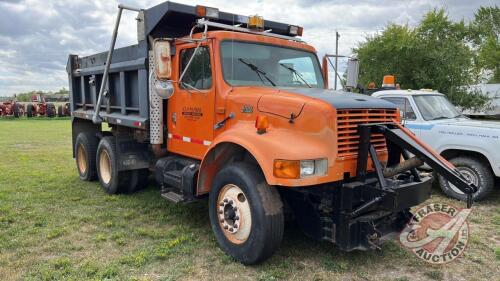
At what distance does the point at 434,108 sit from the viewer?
24.8 feet

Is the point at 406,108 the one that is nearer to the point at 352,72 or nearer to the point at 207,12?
the point at 352,72

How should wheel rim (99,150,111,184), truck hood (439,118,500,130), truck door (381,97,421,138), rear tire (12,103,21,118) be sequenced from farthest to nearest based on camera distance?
rear tire (12,103,21,118) → truck door (381,97,421,138) → wheel rim (99,150,111,184) → truck hood (439,118,500,130)

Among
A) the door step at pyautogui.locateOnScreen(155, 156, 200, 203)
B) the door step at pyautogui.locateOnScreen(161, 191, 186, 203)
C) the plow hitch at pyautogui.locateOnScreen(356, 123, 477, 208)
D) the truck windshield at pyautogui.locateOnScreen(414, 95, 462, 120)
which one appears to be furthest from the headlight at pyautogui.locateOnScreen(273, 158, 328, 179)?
the truck windshield at pyautogui.locateOnScreen(414, 95, 462, 120)

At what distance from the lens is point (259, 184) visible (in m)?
4.00

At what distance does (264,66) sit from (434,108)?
403 centimetres

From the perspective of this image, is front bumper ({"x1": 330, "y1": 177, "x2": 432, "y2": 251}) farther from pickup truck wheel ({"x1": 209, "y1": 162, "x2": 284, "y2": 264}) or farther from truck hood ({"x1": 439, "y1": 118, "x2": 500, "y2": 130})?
truck hood ({"x1": 439, "y1": 118, "x2": 500, "y2": 130})

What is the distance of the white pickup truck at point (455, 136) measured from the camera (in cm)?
646

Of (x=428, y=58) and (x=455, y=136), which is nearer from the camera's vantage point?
(x=455, y=136)

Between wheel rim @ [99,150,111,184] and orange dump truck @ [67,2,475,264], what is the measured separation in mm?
529

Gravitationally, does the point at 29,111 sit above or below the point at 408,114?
below

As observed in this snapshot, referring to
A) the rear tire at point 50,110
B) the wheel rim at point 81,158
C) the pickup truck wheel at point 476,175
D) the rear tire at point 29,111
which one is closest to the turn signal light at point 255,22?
the pickup truck wheel at point 476,175

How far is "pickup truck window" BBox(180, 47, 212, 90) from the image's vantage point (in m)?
4.97

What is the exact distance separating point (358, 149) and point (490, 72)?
2950 cm

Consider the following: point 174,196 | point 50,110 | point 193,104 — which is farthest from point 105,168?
point 50,110
